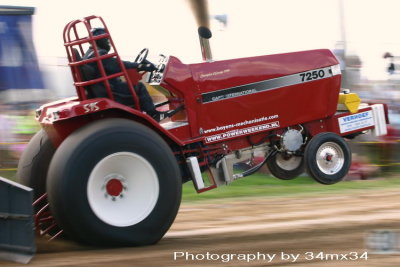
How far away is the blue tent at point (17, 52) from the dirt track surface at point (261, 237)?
Result: 515 centimetres

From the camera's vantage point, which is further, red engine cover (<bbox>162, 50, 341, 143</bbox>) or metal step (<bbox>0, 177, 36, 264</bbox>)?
red engine cover (<bbox>162, 50, 341, 143</bbox>)

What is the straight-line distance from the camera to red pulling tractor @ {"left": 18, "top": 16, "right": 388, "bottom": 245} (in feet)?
18.4

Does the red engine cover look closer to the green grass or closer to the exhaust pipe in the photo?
the exhaust pipe

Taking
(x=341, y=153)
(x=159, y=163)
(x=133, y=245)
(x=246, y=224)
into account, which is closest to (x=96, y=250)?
(x=133, y=245)

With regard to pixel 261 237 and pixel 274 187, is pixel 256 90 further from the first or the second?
pixel 274 187

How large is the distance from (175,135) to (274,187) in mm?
5090

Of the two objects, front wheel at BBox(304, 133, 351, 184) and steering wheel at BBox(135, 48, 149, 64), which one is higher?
steering wheel at BBox(135, 48, 149, 64)

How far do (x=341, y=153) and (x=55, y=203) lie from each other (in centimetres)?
316

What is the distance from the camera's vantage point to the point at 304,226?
7.11 meters

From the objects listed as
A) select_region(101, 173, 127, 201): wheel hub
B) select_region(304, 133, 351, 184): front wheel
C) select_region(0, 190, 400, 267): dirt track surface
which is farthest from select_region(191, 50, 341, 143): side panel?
select_region(101, 173, 127, 201): wheel hub

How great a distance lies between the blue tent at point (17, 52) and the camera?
13305 millimetres

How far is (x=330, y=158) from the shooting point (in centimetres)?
735

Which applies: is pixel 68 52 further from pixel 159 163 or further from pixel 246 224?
pixel 246 224

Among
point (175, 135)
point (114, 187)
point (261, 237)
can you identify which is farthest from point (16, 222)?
point (261, 237)
